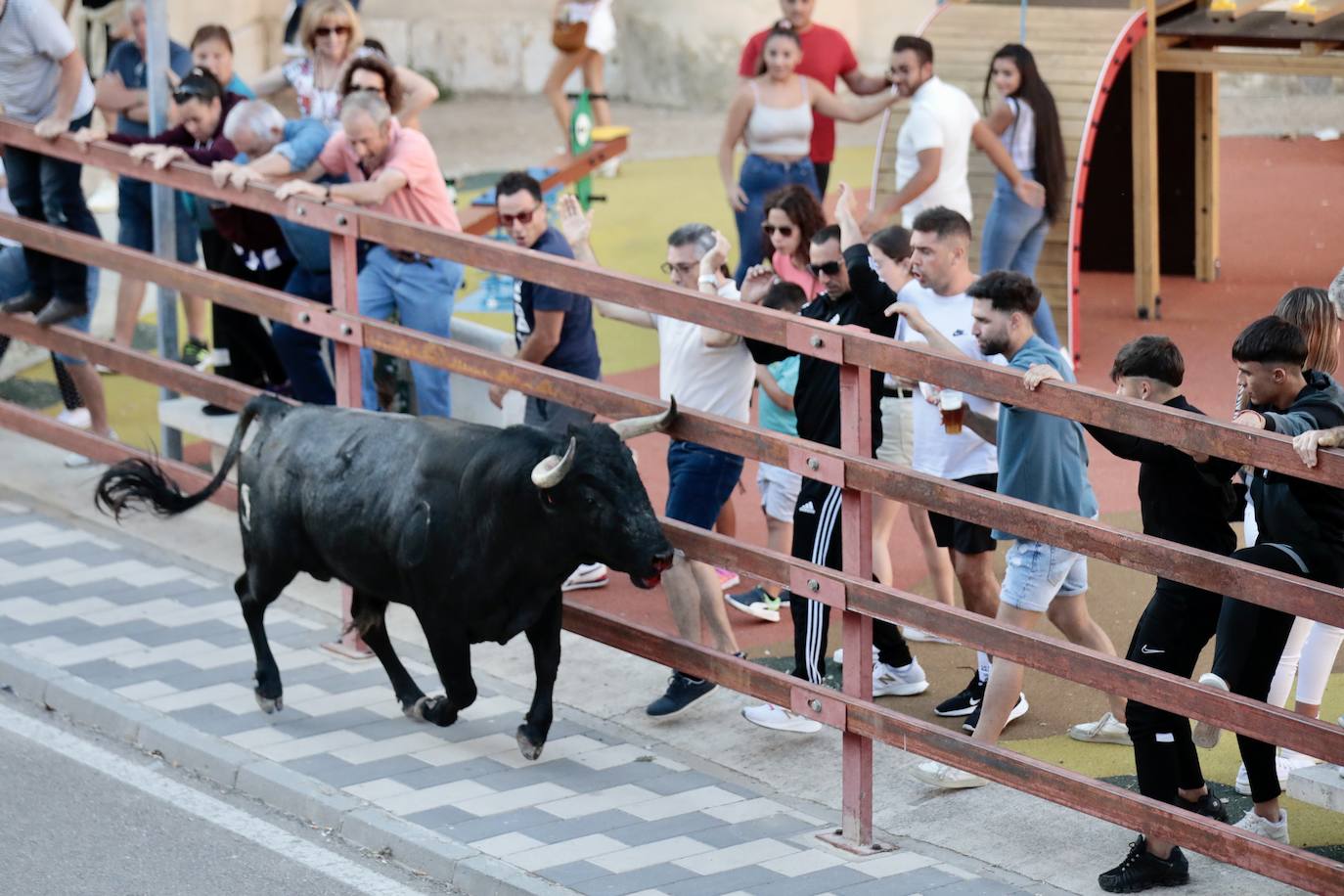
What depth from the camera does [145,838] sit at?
6.30 meters

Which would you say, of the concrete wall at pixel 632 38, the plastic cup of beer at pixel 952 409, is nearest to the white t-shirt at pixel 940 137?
the plastic cup of beer at pixel 952 409

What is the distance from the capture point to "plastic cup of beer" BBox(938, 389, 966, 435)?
6770 mm

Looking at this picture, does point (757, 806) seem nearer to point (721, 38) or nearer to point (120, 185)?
point (120, 185)

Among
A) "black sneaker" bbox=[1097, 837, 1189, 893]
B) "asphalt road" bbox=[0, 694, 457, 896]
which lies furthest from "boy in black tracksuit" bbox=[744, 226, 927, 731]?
"asphalt road" bbox=[0, 694, 457, 896]

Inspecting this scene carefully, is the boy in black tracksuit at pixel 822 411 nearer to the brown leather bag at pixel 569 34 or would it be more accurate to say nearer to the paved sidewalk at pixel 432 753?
the paved sidewalk at pixel 432 753

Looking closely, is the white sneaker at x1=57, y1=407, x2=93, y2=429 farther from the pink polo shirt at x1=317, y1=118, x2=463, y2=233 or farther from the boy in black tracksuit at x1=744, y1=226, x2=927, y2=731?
the boy in black tracksuit at x1=744, y1=226, x2=927, y2=731

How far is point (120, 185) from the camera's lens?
34.9 feet

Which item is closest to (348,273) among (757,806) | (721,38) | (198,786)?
(198,786)

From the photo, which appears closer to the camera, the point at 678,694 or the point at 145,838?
the point at 145,838

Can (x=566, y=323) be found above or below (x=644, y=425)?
above

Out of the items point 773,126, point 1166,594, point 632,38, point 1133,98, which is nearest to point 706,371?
point 1166,594

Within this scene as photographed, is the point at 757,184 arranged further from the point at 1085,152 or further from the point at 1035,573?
the point at 1035,573

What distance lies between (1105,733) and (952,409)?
1235 mm

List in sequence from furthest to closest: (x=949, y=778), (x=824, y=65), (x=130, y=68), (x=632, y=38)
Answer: (x=632, y=38), (x=824, y=65), (x=130, y=68), (x=949, y=778)
